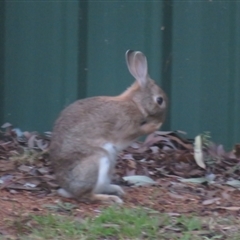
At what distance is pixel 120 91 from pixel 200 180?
145 centimetres

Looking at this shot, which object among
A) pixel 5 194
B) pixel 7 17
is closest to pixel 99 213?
pixel 5 194

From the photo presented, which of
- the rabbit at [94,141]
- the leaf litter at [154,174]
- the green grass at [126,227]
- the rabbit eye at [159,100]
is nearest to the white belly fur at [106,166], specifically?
the rabbit at [94,141]

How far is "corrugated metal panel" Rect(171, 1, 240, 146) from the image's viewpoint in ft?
24.0

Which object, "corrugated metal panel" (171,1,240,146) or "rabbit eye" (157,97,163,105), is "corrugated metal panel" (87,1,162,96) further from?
"rabbit eye" (157,97,163,105)

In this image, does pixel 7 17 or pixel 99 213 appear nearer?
pixel 99 213

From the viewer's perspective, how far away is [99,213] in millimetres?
5434

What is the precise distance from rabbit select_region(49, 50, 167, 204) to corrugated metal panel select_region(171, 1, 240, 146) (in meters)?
1.06

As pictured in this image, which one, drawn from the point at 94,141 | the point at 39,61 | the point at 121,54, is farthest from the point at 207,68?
the point at 94,141

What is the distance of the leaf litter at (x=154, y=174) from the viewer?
5766 mm

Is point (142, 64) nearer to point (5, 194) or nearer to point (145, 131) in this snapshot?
point (145, 131)

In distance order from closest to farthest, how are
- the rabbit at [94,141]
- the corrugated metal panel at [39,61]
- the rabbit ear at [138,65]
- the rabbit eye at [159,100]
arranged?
the rabbit at [94,141]
the rabbit ear at [138,65]
the rabbit eye at [159,100]
the corrugated metal panel at [39,61]

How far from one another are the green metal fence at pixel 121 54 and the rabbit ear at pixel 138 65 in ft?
2.53

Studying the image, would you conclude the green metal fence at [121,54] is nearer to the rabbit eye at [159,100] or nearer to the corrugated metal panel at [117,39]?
the corrugated metal panel at [117,39]

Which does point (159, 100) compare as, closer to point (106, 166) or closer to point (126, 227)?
point (106, 166)
